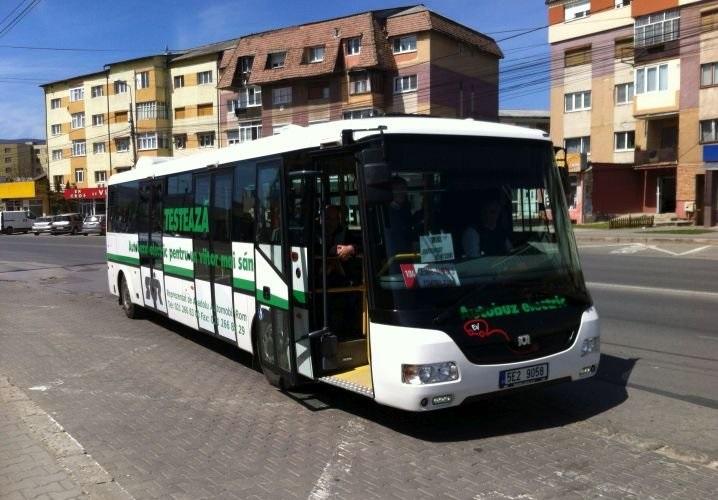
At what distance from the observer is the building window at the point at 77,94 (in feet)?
252

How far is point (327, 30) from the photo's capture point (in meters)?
56.0

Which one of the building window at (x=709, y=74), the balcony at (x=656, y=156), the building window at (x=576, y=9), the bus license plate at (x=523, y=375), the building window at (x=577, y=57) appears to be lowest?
the bus license plate at (x=523, y=375)

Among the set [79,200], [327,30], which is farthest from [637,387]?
[79,200]

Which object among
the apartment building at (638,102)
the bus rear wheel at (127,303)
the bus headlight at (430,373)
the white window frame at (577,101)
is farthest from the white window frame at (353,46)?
the bus headlight at (430,373)

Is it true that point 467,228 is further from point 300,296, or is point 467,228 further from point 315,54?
point 315,54

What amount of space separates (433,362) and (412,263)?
0.78 metres

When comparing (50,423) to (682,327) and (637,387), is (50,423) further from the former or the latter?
(682,327)

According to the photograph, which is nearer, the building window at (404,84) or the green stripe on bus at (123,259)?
the green stripe on bus at (123,259)

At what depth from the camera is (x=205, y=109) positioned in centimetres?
6650

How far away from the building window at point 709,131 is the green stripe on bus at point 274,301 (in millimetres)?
39122

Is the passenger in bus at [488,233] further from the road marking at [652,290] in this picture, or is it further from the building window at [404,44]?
the building window at [404,44]

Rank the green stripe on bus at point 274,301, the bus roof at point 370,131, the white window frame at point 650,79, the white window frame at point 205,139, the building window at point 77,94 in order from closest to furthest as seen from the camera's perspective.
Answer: the bus roof at point 370,131 → the green stripe on bus at point 274,301 → the white window frame at point 650,79 → the white window frame at point 205,139 → the building window at point 77,94

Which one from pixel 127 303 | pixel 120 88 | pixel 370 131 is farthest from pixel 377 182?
pixel 120 88

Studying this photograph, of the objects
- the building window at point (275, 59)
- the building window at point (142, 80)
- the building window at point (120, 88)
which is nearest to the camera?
the building window at point (275, 59)
